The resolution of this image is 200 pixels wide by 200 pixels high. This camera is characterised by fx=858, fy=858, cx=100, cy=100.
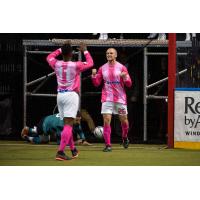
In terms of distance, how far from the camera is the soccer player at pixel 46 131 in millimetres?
14688

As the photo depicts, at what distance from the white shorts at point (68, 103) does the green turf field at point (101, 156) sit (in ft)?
2.16

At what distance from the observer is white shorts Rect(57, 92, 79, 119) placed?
11.6 meters

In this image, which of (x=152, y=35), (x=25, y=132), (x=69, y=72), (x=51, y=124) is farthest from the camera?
(x=152, y=35)

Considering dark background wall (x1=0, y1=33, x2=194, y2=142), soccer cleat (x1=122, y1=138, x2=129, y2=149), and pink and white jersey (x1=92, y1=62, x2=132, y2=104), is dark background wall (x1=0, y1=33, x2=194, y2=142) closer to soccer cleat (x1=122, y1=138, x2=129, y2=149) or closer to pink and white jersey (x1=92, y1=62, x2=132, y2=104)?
soccer cleat (x1=122, y1=138, x2=129, y2=149)

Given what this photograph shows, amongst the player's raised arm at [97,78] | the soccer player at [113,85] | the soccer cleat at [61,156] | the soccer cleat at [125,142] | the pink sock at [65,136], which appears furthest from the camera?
the soccer cleat at [125,142]

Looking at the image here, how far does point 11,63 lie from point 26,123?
115 cm

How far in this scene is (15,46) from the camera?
1589 centimetres

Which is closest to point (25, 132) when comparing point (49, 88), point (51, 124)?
point (51, 124)

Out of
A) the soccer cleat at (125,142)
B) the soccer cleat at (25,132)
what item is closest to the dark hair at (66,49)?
the soccer cleat at (125,142)

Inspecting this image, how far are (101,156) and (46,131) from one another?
265cm

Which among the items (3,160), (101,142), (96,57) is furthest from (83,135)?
(3,160)

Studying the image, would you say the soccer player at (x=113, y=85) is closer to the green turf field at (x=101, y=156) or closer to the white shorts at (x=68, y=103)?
the green turf field at (x=101, y=156)

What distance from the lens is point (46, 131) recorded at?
14953 mm

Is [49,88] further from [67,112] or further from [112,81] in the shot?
[67,112]
